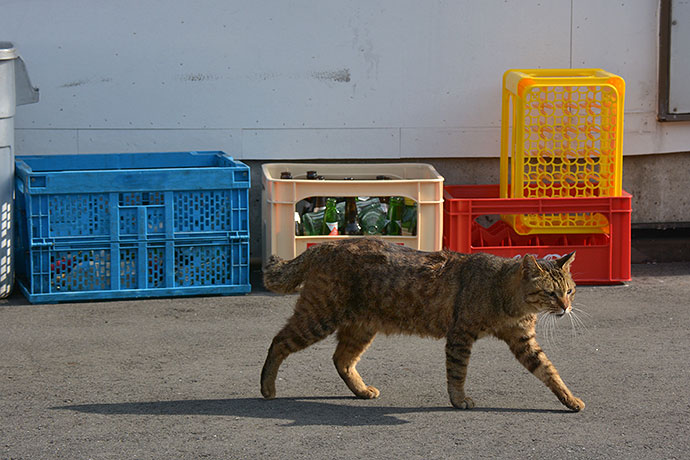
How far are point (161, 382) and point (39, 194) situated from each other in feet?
6.98

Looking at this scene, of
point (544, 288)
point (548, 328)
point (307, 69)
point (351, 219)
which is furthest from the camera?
point (307, 69)

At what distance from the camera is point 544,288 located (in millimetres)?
4938

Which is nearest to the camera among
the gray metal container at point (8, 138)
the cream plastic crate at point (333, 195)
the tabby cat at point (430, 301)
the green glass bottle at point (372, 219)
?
the tabby cat at point (430, 301)

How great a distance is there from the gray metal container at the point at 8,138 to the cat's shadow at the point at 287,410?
2.42 meters

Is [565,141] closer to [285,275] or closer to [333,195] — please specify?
[333,195]

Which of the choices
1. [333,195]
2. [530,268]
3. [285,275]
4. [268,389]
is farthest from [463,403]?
[333,195]

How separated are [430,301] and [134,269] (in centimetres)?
287

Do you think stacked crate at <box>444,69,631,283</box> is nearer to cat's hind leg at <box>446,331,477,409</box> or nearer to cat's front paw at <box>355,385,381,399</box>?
cat's front paw at <box>355,385,381,399</box>

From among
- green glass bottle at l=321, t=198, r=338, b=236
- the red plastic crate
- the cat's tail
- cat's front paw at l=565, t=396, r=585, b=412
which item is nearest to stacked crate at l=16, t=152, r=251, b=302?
green glass bottle at l=321, t=198, r=338, b=236

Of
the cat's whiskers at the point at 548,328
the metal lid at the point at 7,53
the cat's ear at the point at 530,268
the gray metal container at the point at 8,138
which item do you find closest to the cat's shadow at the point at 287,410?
the cat's ear at the point at 530,268

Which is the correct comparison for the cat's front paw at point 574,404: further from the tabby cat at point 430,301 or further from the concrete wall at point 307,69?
the concrete wall at point 307,69

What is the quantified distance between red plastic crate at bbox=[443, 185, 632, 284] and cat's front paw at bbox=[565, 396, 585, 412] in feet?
8.63

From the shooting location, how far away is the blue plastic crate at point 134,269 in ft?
23.5

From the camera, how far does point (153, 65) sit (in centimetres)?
809
